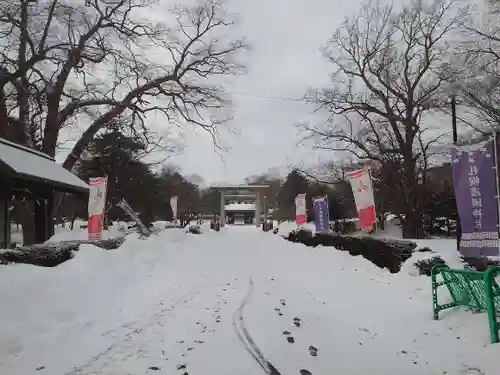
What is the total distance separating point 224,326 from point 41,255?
19.0 ft

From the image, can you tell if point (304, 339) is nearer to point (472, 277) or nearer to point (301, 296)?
point (472, 277)

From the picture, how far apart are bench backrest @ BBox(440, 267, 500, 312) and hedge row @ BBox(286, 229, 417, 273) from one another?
4.81 meters

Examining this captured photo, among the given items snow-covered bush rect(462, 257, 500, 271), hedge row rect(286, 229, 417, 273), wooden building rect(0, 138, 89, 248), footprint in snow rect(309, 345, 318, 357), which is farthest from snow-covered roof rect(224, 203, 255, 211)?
footprint in snow rect(309, 345, 318, 357)

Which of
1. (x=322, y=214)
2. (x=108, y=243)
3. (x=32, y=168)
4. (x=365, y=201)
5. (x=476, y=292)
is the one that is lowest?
(x=476, y=292)

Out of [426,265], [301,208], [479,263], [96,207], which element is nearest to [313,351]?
[479,263]

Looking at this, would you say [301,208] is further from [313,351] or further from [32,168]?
[313,351]

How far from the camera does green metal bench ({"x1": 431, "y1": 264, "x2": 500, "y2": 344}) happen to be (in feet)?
17.3

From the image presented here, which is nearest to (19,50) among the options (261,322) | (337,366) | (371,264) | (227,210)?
(371,264)

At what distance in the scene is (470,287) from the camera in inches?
245

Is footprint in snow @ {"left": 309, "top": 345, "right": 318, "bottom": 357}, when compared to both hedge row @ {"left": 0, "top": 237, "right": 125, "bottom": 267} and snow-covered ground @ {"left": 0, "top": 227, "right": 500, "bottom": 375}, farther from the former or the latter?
hedge row @ {"left": 0, "top": 237, "right": 125, "bottom": 267}

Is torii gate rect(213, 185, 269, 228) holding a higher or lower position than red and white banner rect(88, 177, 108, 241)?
higher

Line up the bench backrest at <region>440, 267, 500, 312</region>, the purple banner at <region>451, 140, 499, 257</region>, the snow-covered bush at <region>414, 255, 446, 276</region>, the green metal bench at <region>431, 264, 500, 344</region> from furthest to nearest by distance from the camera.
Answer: the snow-covered bush at <region>414, 255, 446, 276</region> → the purple banner at <region>451, 140, 499, 257</region> → the bench backrest at <region>440, 267, 500, 312</region> → the green metal bench at <region>431, 264, 500, 344</region>

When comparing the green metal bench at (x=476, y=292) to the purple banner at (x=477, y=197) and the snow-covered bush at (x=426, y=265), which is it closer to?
the purple banner at (x=477, y=197)

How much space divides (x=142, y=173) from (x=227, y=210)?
135 feet
